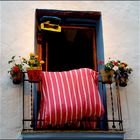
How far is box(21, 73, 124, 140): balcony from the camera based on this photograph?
5.64 m

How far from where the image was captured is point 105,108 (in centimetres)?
616

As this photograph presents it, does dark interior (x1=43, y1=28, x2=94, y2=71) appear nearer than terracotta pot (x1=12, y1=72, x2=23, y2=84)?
No

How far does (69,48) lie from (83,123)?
1.52 m

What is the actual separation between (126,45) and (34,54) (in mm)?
1552

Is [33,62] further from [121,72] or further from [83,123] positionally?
[121,72]

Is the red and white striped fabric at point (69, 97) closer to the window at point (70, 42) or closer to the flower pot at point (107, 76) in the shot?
the flower pot at point (107, 76)

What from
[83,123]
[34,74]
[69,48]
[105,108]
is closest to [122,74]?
[105,108]

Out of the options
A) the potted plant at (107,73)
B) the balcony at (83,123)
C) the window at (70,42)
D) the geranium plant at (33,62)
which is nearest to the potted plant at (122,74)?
the balcony at (83,123)

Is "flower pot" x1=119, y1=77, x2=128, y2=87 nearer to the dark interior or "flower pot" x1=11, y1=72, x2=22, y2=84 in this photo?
the dark interior

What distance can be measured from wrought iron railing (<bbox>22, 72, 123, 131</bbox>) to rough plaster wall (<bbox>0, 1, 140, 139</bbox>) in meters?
0.09

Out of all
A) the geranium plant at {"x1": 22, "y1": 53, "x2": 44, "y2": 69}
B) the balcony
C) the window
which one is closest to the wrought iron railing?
the balcony

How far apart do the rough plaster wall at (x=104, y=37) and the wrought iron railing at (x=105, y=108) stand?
9 centimetres

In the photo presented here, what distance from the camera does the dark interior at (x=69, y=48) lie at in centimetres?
672

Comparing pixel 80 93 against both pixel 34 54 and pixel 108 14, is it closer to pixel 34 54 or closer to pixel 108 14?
pixel 34 54
